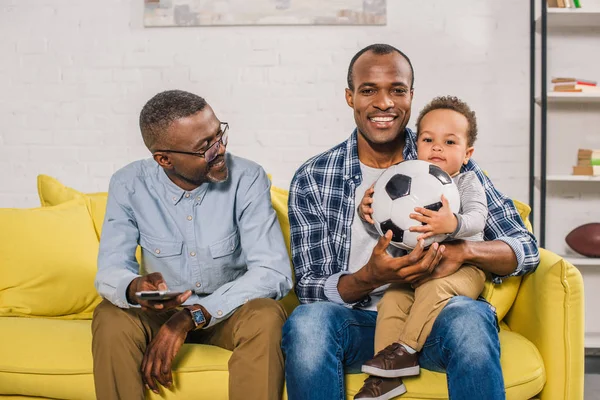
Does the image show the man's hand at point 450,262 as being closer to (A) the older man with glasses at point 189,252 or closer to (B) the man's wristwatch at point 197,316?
(A) the older man with glasses at point 189,252

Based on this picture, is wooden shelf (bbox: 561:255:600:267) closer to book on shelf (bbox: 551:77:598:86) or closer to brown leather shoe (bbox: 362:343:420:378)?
book on shelf (bbox: 551:77:598:86)

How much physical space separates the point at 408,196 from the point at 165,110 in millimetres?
763

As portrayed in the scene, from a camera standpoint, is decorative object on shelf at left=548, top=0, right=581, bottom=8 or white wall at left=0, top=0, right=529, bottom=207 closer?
decorative object on shelf at left=548, top=0, right=581, bottom=8

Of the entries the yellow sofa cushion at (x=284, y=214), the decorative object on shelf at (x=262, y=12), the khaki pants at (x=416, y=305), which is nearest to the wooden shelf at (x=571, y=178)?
the yellow sofa cushion at (x=284, y=214)

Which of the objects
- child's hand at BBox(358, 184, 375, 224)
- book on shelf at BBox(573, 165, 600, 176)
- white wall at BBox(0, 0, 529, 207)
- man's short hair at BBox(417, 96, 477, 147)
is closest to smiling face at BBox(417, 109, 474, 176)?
man's short hair at BBox(417, 96, 477, 147)

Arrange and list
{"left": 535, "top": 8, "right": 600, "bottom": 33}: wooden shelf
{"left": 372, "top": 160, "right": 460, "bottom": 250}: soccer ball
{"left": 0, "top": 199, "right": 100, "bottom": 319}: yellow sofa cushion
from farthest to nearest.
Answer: {"left": 535, "top": 8, "right": 600, "bottom": 33}: wooden shelf < {"left": 0, "top": 199, "right": 100, "bottom": 319}: yellow sofa cushion < {"left": 372, "top": 160, "right": 460, "bottom": 250}: soccer ball

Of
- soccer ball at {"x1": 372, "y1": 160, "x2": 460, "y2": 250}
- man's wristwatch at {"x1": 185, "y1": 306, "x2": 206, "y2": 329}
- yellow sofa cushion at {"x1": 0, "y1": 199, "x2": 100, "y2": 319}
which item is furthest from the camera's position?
yellow sofa cushion at {"x1": 0, "y1": 199, "x2": 100, "y2": 319}

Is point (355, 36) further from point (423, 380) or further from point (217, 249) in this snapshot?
point (423, 380)

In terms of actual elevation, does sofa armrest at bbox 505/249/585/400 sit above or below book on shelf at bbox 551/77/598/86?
below

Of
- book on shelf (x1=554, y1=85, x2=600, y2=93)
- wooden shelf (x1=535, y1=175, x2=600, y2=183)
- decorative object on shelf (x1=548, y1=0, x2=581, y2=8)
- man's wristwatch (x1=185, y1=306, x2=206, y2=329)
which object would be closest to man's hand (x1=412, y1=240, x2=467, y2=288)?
man's wristwatch (x1=185, y1=306, x2=206, y2=329)

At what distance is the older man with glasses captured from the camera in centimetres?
180

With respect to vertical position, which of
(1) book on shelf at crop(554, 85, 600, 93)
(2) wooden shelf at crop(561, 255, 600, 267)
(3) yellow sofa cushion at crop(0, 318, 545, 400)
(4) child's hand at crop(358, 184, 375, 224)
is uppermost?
(1) book on shelf at crop(554, 85, 600, 93)

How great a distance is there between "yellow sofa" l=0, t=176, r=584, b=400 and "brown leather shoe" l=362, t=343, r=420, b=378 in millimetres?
83

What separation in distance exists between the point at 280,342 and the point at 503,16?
7.17 feet
